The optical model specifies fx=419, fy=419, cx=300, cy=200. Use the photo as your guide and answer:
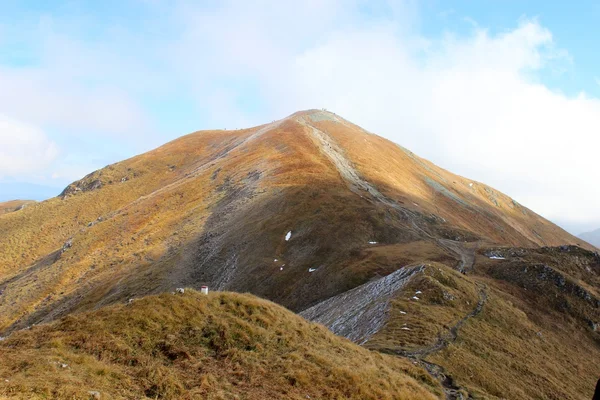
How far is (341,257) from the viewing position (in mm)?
57875

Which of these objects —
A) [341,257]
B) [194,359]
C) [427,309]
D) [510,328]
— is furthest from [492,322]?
[194,359]

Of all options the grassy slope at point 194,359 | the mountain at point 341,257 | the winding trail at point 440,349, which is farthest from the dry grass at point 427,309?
the grassy slope at point 194,359

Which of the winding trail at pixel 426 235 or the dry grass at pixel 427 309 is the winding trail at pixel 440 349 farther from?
the dry grass at pixel 427 309

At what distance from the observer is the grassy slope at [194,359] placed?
49.4ft

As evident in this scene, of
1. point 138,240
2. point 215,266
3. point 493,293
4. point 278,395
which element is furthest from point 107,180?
point 278,395

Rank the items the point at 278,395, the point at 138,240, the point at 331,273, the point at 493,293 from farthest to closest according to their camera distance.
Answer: the point at 138,240, the point at 331,273, the point at 493,293, the point at 278,395

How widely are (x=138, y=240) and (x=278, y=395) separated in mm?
79342

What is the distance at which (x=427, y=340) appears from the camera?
97.8 feet

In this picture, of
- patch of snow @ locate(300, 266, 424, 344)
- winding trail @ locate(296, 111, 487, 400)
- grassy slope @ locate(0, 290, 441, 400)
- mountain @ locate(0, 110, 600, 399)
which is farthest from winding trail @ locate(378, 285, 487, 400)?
patch of snow @ locate(300, 266, 424, 344)

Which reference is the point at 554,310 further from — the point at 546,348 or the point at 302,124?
the point at 302,124

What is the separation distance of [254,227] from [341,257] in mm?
20821

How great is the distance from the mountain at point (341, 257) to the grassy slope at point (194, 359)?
23.4 ft

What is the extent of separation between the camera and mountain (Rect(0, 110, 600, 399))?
32688 millimetres

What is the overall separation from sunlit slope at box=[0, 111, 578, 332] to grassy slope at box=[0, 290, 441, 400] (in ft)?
92.6
